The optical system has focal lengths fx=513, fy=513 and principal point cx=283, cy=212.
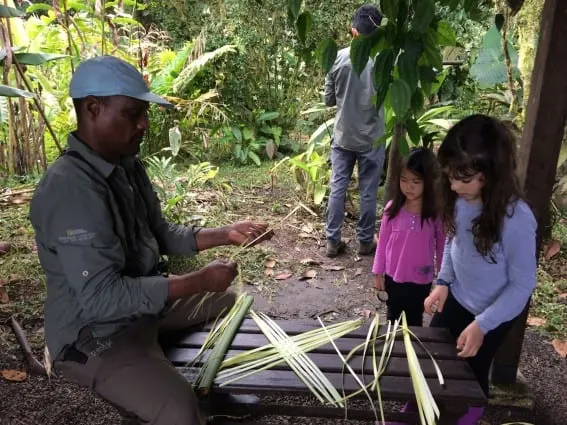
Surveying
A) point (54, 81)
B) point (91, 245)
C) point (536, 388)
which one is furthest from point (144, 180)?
point (54, 81)

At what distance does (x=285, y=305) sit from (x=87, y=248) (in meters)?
2.22

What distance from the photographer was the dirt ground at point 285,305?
2568 millimetres

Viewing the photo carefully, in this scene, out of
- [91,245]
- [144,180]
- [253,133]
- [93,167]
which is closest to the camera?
[91,245]

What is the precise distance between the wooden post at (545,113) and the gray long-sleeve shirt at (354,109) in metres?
2.07

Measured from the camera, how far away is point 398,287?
2.62 metres

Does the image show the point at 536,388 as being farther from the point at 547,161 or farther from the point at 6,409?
the point at 6,409

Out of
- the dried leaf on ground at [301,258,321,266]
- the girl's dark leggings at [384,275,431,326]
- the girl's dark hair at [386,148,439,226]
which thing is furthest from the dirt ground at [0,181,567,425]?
the girl's dark hair at [386,148,439,226]

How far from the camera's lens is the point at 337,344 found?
6.97 feet

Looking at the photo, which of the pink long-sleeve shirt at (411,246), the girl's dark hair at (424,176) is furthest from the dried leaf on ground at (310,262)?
the girl's dark hair at (424,176)

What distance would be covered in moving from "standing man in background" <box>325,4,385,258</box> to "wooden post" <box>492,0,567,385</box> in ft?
6.81

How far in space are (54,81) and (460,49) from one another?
4.97 m

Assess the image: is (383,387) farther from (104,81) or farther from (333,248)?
(333,248)

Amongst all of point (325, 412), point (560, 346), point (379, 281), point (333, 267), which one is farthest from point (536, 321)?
point (325, 412)

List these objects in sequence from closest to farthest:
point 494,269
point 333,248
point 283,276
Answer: point 494,269 < point 283,276 < point 333,248
